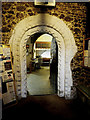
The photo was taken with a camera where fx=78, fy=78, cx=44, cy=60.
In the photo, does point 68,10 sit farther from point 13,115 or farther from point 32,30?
point 13,115

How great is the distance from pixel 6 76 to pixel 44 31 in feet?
6.30

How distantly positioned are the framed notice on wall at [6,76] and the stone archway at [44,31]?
226 mm

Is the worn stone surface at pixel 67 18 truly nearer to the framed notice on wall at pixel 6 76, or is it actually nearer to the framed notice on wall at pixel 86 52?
the framed notice on wall at pixel 86 52

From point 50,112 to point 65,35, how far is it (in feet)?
7.97

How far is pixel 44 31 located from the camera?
271 centimetres

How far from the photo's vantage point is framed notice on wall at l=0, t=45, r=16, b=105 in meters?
2.28

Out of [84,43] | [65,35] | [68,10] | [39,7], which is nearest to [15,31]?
[39,7]

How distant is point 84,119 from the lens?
194cm

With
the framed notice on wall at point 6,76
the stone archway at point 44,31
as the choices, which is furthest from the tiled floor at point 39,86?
Result: the framed notice on wall at point 6,76

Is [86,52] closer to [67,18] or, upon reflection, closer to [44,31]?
[67,18]

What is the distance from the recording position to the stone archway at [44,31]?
2.56m

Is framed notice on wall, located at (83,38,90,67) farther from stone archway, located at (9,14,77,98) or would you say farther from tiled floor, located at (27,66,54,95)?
tiled floor, located at (27,66,54,95)

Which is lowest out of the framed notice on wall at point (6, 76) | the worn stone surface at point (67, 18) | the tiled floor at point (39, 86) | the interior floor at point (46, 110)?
the interior floor at point (46, 110)

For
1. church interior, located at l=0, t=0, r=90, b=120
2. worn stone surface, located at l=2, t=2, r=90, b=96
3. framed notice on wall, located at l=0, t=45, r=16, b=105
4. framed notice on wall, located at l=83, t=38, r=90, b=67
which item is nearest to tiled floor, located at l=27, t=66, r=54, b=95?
church interior, located at l=0, t=0, r=90, b=120
